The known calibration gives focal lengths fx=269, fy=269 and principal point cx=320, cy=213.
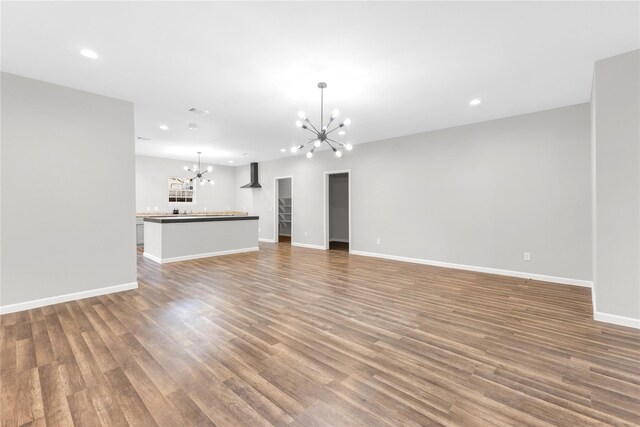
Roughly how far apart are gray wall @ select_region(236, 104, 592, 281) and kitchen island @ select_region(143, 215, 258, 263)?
3105 mm

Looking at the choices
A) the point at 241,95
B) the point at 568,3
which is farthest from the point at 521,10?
the point at 241,95

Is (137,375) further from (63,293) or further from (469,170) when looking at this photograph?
(469,170)

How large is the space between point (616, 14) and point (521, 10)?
2.85 ft

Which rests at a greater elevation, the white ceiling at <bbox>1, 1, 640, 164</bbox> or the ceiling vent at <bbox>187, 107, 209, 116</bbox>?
the ceiling vent at <bbox>187, 107, 209, 116</bbox>

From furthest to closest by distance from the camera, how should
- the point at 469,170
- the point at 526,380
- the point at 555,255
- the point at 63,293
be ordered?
the point at 469,170 → the point at 555,255 → the point at 63,293 → the point at 526,380

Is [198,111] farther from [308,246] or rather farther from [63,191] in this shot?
[308,246]

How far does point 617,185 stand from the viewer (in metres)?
2.94

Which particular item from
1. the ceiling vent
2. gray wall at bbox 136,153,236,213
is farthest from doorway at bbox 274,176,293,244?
the ceiling vent

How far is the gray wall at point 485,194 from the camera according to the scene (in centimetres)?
439

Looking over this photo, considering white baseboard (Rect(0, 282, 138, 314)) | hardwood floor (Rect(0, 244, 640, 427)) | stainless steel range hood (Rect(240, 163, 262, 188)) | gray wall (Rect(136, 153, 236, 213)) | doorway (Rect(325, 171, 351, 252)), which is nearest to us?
hardwood floor (Rect(0, 244, 640, 427))

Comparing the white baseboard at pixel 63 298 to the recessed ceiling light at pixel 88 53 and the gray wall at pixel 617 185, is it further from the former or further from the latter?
the gray wall at pixel 617 185

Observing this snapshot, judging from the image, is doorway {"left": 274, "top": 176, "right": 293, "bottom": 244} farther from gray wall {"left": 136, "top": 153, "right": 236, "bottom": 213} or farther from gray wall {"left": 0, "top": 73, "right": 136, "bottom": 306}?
gray wall {"left": 0, "top": 73, "right": 136, "bottom": 306}

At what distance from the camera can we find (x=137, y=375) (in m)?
2.02

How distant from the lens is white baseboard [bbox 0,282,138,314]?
10.6ft
